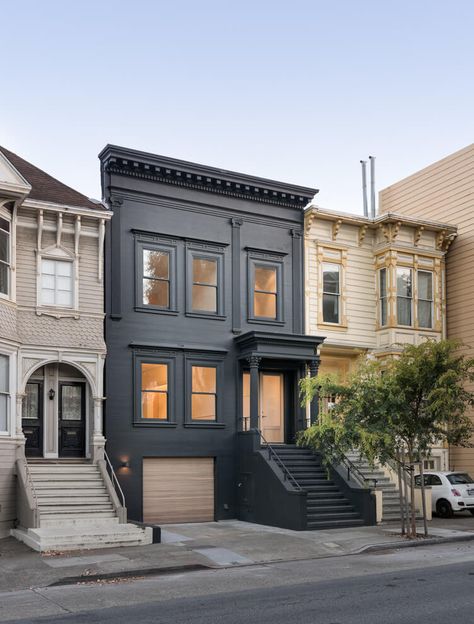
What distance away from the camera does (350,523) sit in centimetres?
2181

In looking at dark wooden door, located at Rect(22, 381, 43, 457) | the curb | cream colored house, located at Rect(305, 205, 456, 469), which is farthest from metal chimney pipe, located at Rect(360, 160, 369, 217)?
the curb

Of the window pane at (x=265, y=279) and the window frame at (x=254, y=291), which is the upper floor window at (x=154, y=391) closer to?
the window frame at (x=254, y=291)

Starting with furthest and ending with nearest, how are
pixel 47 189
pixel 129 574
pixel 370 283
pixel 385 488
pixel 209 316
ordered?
pixel 370 283, pixel 209 316, pixel 385 488, pixel 47 189, pixel 129 574

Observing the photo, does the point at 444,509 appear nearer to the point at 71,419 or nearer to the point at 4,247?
the point at 71,419

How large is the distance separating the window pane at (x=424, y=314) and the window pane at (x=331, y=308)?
11.0ft

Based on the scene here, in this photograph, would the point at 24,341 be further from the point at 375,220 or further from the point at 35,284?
the point at 375,220

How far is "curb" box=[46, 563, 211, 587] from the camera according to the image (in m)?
14.4

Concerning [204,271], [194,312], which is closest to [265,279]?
[204,271]

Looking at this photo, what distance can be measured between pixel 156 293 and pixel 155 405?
3.43 metres

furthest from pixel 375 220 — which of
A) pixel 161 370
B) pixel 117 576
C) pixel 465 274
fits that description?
pixel 117 576

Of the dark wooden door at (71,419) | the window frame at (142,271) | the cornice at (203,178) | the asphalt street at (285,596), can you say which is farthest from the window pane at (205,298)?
the asphalt street at (285,596)

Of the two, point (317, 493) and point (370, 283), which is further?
point (370, 283)

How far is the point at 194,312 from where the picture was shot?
2489cm

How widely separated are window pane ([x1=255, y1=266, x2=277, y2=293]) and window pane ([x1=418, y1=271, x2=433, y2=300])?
583 cm
